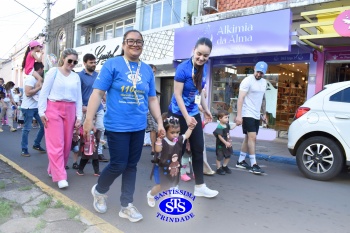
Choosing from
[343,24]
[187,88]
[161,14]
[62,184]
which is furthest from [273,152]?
[161,14]

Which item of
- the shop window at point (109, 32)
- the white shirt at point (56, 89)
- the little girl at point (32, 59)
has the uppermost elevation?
the shop window at point (109, 32)

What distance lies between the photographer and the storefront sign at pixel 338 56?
30.0 ft

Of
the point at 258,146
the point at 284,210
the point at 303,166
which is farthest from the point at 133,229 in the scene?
the point at 258,146

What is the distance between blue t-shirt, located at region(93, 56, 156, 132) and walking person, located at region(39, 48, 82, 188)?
57.1 inches

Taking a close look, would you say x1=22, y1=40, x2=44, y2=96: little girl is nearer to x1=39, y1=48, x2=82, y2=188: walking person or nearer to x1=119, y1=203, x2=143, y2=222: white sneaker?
x1=39, y1=48, x2=82, y2=188: walking person

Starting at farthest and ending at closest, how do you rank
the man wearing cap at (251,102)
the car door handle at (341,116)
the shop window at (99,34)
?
the shop window at (99,34) → the man wearing cap at (251,102) → the car door handle at (341,116)

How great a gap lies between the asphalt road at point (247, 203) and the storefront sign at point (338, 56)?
14.8 feet

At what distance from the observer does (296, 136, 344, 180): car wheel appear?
5203mm

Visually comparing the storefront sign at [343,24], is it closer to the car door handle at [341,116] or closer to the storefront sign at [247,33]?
the storefront sign at [247,33]

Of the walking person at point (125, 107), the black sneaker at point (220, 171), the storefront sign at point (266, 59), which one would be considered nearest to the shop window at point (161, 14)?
the storefront sign at point (266, 59)

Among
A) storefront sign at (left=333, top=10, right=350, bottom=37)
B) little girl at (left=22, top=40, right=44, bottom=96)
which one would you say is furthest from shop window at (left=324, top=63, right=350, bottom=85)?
little girl at (left=22, top=40, right=44, bottom=96)

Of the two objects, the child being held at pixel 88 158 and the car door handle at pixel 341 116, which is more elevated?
the car door handle at pixel 341 116

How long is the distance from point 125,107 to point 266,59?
28.9 feet

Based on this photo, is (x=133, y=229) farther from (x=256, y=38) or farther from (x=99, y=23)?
(x=99, y=23)
